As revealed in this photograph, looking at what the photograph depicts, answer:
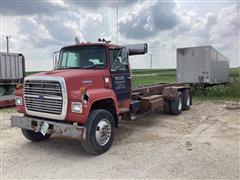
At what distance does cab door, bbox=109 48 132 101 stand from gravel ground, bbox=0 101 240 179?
48.1 inches

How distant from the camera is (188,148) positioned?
19.5 ft

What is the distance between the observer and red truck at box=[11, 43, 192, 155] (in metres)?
5.27

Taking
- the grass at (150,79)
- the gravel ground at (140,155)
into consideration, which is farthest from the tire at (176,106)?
the grass at (150,79)

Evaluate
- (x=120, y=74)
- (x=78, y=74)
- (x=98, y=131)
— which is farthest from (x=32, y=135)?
(x=120, y=74)

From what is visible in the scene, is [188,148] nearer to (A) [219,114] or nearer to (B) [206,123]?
(B) [206,123]

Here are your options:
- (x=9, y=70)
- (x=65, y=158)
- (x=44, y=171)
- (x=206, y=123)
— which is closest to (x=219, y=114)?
(x=206, y=123)

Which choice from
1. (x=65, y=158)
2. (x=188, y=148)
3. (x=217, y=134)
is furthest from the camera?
(x=217, y=134)

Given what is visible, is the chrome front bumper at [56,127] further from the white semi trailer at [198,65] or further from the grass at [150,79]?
the white semi trailer at [198,65]

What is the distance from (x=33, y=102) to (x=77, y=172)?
204 centimetres

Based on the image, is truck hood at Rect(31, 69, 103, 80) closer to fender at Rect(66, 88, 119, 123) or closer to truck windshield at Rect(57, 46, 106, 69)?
truck windshield at Rect(57, 46, 106, 69)

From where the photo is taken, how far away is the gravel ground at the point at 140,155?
466 centimetres

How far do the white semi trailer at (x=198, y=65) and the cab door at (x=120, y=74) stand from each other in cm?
955

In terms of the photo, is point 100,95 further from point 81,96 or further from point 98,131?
point 98,131

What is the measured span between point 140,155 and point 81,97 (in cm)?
178
